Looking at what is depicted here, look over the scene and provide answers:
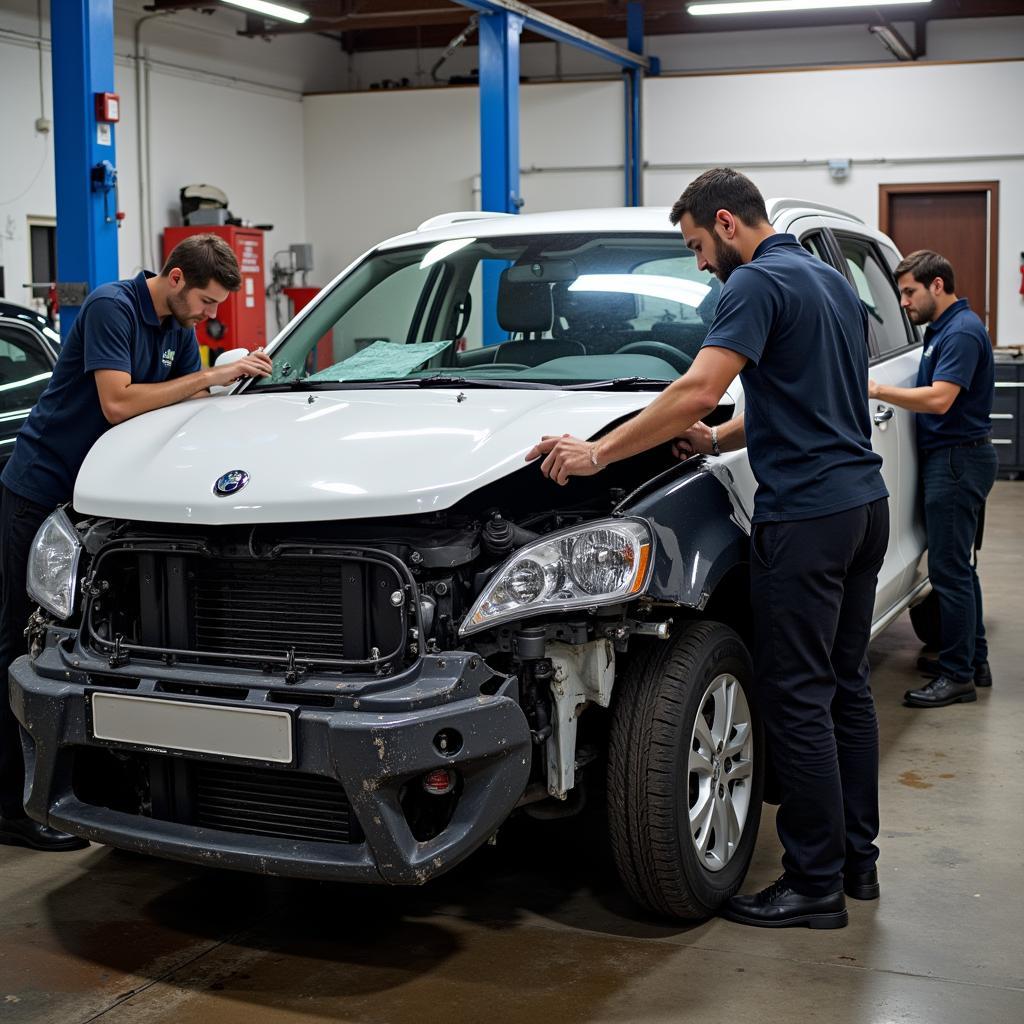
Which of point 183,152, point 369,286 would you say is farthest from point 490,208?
point 369,286

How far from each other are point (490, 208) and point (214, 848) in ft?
25.8

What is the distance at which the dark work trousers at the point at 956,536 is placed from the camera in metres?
4.77

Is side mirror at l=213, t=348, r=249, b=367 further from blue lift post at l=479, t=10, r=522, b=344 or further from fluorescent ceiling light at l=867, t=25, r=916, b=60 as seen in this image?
fluorescent ceiling light at l=867, t=25, r=916, b=60

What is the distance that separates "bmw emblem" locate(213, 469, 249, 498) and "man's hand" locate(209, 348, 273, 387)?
34.2 inches

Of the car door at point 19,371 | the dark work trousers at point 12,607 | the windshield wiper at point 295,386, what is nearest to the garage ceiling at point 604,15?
the car door at point 19,371

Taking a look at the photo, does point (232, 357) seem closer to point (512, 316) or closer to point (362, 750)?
point (512, 316)

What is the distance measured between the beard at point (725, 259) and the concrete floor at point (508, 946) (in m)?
1.44

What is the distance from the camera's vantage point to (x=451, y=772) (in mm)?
2648

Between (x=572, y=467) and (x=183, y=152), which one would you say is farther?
(x=183, y=152)

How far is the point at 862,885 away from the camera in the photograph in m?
3.23

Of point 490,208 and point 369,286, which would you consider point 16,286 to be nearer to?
point 490,208

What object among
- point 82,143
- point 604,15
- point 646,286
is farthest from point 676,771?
point 604,15

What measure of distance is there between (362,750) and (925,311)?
318cm

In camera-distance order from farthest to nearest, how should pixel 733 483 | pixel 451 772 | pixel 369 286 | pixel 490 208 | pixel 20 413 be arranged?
pixel 490 208 → pixel 20 413 → pixel 369 286 → pixel 733 483 → pixel 451 772
